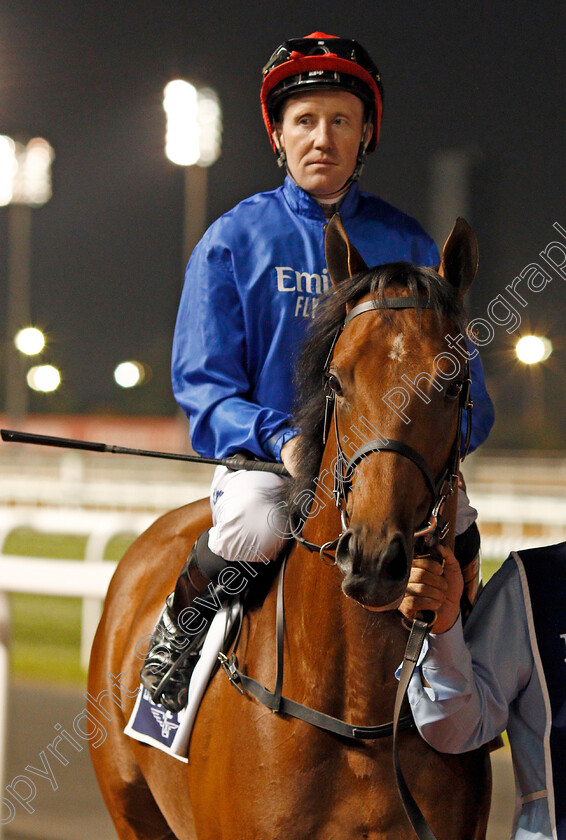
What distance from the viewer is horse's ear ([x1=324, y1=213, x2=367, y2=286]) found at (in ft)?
6.18

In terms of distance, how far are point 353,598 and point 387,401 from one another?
362mm

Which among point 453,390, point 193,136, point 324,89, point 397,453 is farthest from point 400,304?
point 193,136

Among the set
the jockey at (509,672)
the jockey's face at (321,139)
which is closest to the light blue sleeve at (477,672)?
the jockey at (509,672)

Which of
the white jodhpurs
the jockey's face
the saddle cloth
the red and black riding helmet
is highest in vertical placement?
the red and black riding helmet

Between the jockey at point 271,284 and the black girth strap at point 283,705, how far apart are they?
0.69 feet

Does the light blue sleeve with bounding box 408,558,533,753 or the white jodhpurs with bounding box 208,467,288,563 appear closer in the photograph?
the light blue sleeve with bounding box 408,558,533,753

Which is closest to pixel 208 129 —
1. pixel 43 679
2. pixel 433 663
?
pixel 43 679

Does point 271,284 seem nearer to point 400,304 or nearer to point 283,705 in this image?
point 400,304

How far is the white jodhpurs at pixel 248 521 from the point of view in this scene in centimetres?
207

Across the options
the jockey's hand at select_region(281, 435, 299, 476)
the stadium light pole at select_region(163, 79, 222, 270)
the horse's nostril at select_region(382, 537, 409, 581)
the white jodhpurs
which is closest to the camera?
the horse's nostril at select_region(382, 537, 409, 581)

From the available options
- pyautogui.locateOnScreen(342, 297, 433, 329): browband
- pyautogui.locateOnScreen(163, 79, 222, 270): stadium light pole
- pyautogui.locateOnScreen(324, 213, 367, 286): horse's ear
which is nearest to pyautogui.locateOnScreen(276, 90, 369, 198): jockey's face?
pyautogui.locateOnScreen(324, 213, 367, 286): horse's ear

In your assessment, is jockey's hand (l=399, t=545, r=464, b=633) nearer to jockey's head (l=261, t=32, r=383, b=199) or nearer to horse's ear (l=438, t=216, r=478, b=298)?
horse's ear (l=438, t=216, r=478, b=298)

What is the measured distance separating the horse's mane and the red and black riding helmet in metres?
0.86

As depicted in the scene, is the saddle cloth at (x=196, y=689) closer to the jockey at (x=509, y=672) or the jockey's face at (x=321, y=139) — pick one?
the jockey at (x=509, y=672)
